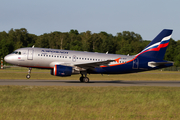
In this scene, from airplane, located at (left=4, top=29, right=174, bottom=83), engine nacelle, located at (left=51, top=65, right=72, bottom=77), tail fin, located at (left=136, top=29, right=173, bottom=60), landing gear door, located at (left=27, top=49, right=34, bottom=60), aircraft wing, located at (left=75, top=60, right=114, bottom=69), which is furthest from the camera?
tail fin, located at (left=136, top=29, right=173, bottom=60)

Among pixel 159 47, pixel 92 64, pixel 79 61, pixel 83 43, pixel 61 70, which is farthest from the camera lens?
pixel 83 43

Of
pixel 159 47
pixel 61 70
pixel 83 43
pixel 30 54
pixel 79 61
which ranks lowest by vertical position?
pixel 61 70

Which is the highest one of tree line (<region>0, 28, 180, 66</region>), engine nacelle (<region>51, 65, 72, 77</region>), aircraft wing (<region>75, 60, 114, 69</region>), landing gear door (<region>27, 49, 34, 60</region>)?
tree line (<region>0, 28, 180, 66</region>)

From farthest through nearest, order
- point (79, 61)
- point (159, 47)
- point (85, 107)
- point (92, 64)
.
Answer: point (159, 47) → point (79, 61) → point (92, 64) → point (85, 107)

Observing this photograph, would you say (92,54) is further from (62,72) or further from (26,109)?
(26,109)

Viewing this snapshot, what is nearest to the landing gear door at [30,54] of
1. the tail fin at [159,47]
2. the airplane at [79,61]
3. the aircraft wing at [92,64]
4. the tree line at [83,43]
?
the airplane at [79,61]

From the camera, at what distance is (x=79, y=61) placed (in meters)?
31.1

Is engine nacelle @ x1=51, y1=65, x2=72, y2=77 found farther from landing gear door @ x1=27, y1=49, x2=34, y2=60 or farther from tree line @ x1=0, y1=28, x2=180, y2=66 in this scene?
tree line @ x1=0, y1=28, x2=180, y2=66

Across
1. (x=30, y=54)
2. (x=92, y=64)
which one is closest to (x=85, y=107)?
(x=92, y=64)

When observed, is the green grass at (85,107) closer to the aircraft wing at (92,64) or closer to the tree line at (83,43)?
the aircraft wing at (92,64)

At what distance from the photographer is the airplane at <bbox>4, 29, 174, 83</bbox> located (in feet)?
98.4

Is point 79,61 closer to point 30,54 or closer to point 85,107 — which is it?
point 30,54

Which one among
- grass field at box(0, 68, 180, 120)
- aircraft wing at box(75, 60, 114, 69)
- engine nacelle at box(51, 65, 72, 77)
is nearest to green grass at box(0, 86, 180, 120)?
grass field at box(0, 68, 180, 120)

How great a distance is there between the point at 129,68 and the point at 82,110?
20321 millimetres
